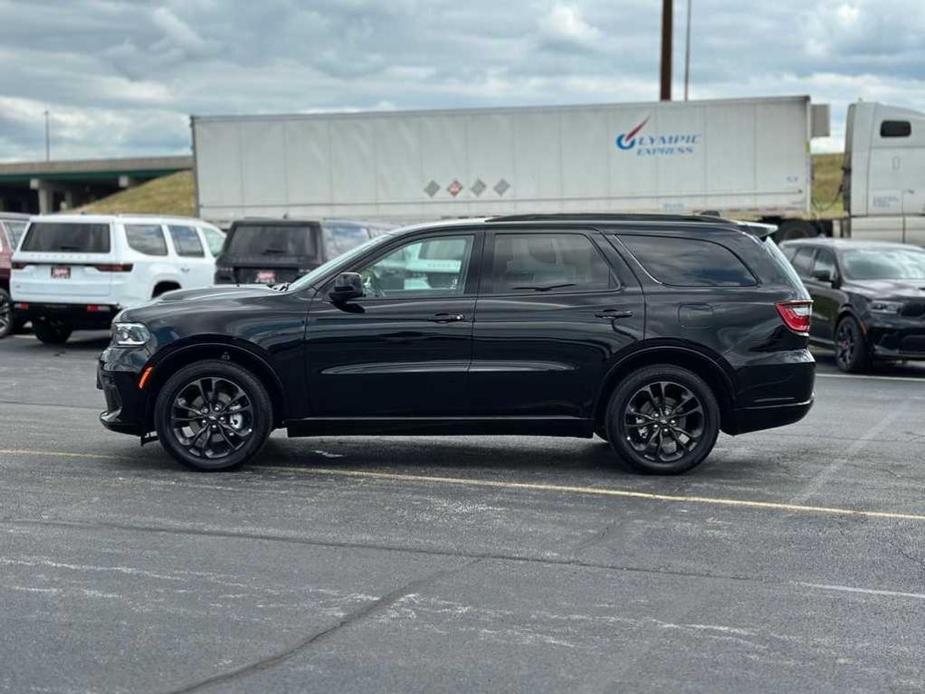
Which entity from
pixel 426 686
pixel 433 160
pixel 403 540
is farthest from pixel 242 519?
pixel 433 160

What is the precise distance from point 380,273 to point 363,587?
10.4 feet

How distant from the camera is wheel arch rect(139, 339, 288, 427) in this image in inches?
333

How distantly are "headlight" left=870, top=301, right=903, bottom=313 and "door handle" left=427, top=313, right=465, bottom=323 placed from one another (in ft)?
26.9

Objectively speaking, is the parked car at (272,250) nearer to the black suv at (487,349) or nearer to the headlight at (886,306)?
the headlight at (886,306)

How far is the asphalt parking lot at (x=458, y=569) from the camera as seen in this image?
4863 mm

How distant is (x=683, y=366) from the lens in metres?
8.70

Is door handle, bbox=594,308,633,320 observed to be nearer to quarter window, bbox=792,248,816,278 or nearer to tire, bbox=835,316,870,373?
tire, bbox=835,316,870,373

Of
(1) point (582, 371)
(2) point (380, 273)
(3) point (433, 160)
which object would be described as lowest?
(1) point (582, 371)

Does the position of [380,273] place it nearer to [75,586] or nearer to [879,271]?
[75,586]

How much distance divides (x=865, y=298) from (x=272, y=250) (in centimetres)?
784

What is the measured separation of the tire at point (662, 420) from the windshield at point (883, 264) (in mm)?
8283

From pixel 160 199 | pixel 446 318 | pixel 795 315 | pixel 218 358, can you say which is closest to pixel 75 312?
pixel 218 358

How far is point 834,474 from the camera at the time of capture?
879cm

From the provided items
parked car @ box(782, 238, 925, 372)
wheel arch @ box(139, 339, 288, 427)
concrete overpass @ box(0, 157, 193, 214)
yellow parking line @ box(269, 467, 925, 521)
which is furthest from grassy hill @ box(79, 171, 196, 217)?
yellow parking line @ box(269, 467, 925, 521)
